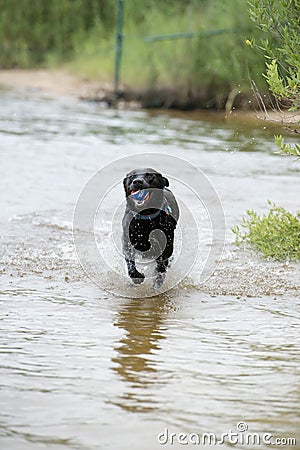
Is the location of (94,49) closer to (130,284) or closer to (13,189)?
(13,189)

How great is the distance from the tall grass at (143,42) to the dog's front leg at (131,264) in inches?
288

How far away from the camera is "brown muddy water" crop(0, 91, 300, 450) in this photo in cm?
376

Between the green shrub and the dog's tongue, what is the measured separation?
3.22 feet

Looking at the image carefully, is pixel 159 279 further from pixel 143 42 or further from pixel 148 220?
pixel 143 42

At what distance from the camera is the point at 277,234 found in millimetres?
6637

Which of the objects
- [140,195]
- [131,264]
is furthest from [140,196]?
[131,264]

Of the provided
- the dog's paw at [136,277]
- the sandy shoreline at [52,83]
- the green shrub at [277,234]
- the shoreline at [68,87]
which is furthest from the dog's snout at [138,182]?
the sandy shoreline at [52,83]

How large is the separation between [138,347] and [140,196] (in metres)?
1.46

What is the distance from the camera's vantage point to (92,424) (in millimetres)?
3758

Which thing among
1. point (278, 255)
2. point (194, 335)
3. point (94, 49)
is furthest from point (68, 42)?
point (194, 335)

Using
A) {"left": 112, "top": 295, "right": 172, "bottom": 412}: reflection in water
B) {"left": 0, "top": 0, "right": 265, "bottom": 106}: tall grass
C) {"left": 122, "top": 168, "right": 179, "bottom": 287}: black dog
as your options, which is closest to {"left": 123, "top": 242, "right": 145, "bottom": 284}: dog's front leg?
{"left": 122, "top": 168, "right": 179, "bottom": 287}: black dog

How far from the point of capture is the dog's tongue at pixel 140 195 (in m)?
5.95

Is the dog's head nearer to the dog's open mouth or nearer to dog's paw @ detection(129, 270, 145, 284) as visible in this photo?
the dog's open mouth

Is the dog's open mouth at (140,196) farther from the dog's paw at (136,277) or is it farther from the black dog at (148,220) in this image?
the dog's paw at (136,277)
